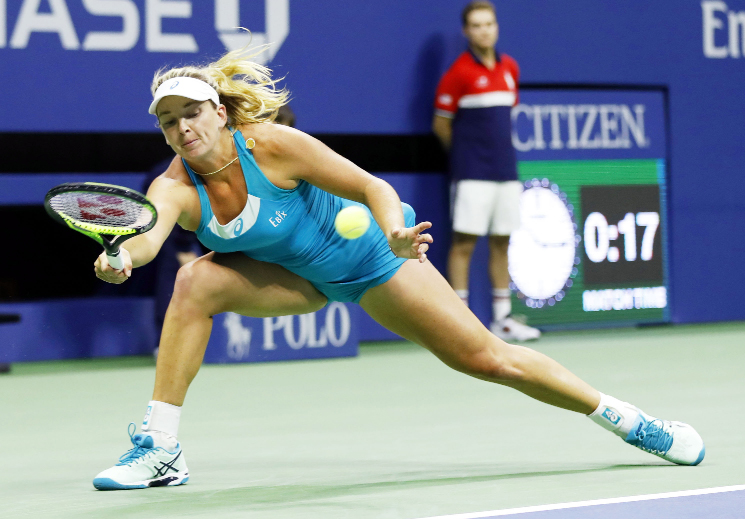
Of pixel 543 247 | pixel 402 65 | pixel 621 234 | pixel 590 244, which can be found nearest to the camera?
pixel 402 65

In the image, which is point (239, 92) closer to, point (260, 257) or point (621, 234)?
point (260, 257)

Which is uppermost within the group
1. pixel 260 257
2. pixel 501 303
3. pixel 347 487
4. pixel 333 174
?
pixel 333 174

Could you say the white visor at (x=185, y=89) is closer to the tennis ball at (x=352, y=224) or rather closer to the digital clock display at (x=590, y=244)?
the tennis ball at (x=352, y=224)

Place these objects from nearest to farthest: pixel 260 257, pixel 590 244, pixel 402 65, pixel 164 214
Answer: pixel 164 214 → pixel 260 257 → pixel 402 65 → pixel 590 244

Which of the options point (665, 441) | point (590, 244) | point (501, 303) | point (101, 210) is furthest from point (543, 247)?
point (101, 210)

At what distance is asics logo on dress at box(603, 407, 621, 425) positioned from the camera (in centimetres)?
364

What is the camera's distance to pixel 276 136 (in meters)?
3.44

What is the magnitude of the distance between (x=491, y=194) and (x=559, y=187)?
0.70 m

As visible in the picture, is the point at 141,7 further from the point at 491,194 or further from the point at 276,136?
the point at 276,136

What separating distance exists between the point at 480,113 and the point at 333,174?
4.18 metres

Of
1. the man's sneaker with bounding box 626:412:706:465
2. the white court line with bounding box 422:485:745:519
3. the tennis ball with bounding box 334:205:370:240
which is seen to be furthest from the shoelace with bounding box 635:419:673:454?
the tennis ball with bounding box 334:205:370:240

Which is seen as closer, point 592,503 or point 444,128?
point 592,503

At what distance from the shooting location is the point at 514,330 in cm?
745

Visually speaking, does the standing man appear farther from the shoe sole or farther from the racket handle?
the racket handle
